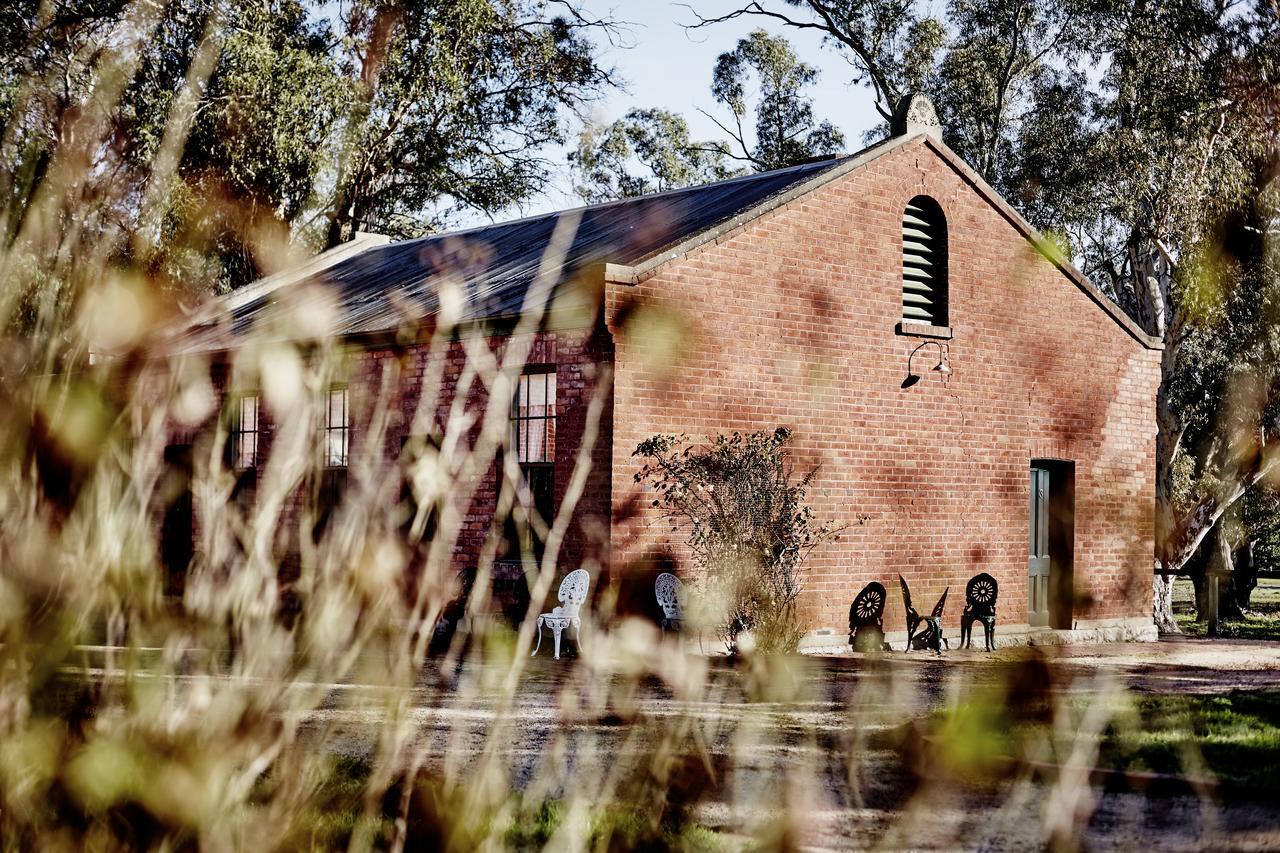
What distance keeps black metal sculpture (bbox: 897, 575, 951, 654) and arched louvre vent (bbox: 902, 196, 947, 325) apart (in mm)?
3220

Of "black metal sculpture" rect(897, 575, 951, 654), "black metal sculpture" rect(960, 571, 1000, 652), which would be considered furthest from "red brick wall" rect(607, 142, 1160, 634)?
"black metal sculpture" rect(960, 571, 1000, 652)

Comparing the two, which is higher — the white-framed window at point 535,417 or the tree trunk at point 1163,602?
the white-framed window at point 535,417

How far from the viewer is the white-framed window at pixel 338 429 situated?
58.3 ft

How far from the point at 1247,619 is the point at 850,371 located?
59.4ft

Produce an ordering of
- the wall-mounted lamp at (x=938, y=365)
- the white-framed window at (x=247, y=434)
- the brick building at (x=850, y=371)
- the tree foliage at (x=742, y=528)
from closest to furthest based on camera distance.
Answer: the tree foliage at (x=742, y=528)
the brick building at (x=850, y=371)
the wall-mounted lamp at (x=938, y=365)
the white-framed window at (x=247, y=434)

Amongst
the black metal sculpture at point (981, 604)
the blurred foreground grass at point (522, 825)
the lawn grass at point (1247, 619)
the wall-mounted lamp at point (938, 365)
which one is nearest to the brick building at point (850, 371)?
the wall-mounted lamp at point (938, 365)

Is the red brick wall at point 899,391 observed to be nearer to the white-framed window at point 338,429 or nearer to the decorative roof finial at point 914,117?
the decorative roof finial at point 914,117

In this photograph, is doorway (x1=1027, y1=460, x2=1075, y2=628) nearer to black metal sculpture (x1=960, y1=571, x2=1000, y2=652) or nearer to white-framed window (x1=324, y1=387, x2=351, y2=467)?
black metal sculpture (x1=960, y1=571, x2=1000, y2=652)

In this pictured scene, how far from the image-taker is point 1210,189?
24969 millimetres

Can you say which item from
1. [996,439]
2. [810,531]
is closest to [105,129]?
[810,531]

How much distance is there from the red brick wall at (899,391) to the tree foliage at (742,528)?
462 mm

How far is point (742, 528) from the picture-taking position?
13.3 metres

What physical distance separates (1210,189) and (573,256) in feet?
46.6

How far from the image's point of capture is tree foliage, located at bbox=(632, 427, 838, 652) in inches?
523
